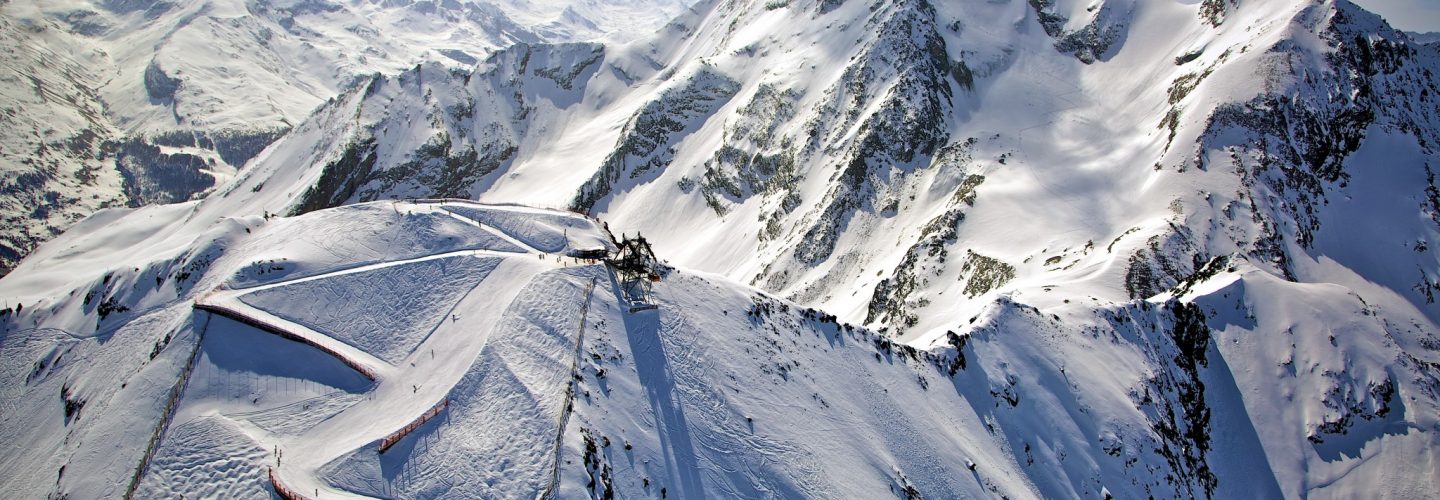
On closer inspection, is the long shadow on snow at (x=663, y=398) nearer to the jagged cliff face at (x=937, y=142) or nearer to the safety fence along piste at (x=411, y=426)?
the safety fence along piste at (x=411, y=426)

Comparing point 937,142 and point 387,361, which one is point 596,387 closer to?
point 387,361

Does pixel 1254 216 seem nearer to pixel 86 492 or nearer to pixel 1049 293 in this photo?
pixel 1049 293

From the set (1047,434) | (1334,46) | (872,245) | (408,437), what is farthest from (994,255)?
(408,437)

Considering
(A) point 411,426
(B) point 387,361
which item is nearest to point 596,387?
(A) point 411,426

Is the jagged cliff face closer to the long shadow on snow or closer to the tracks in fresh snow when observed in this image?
the long shadow on snow

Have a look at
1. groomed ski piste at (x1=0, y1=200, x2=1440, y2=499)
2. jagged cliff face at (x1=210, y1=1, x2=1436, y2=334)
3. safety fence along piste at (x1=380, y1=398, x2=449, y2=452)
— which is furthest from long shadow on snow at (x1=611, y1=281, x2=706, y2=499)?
jagged cliff face at (x1=210, y1=1, x2=1436, y2=334)
